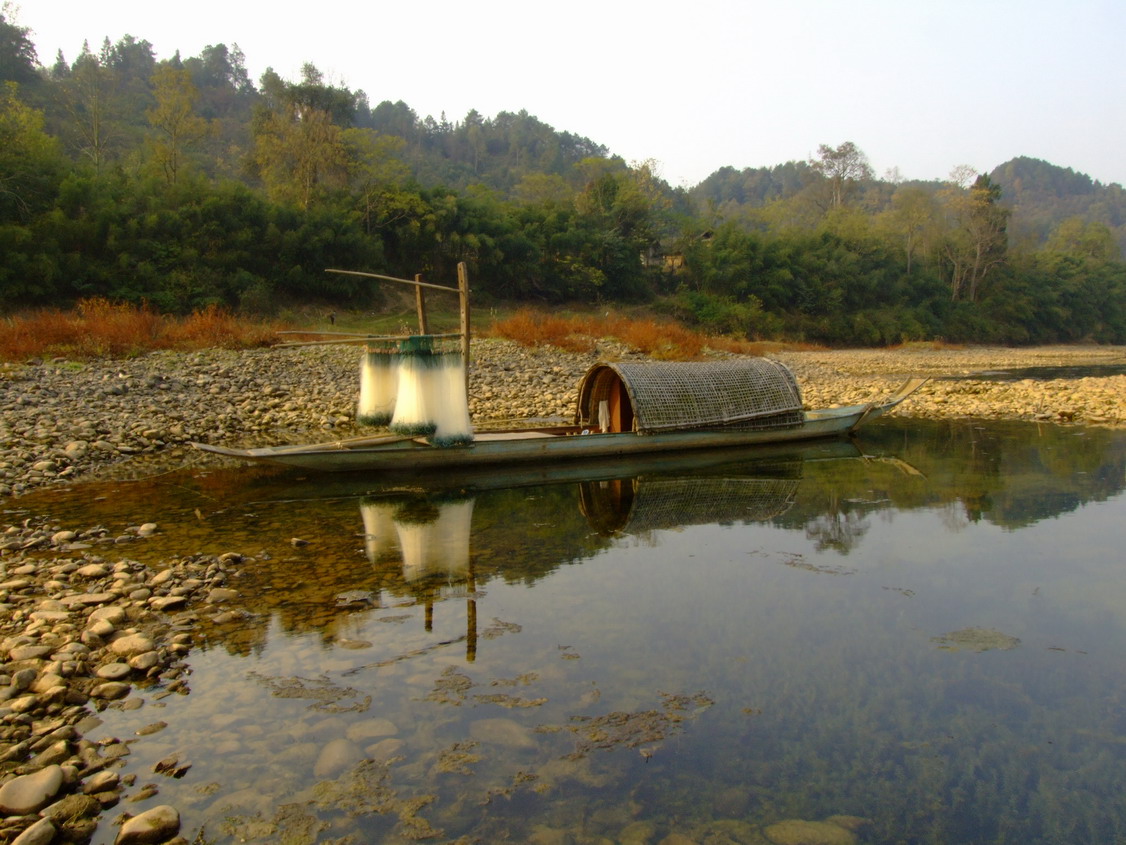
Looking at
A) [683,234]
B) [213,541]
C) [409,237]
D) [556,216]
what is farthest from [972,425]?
[683,234]

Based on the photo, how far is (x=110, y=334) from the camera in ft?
59.3

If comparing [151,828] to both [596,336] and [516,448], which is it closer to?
[516,448]

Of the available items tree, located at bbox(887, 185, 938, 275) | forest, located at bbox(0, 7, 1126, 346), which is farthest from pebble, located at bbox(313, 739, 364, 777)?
tree, located at bbox(887, 185, 938, 275)

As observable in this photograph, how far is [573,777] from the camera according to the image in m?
3.91

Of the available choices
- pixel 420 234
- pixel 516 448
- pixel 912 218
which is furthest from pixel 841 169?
pixel 516 448

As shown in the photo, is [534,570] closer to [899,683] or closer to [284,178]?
[899,683]

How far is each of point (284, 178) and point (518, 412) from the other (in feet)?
82.6

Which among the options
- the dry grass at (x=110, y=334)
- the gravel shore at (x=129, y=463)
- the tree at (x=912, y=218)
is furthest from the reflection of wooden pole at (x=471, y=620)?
the tree at (x=912, y=218)

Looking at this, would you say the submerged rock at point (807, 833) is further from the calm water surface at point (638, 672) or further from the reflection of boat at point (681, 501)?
the reflection of boat at point (681, 501)

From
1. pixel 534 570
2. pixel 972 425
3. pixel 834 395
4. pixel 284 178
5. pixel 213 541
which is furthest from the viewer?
pixel 284 178

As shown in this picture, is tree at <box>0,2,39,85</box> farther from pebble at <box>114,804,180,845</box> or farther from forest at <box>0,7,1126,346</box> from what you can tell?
pebble at <box>114,804,180,845</box>

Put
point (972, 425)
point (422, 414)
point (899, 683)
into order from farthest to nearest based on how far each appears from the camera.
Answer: point (972, 425)
point (422, 414)
point (899, 683)

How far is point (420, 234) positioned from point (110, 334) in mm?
20038

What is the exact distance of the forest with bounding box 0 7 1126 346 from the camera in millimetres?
25891
